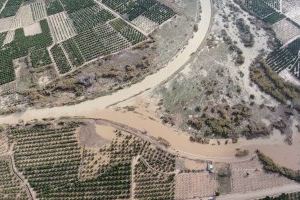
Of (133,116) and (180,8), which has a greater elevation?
(180,8)

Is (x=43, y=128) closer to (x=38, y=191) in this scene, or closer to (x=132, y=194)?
(x=38, y=191)

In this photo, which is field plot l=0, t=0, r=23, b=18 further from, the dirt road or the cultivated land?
the dirt road

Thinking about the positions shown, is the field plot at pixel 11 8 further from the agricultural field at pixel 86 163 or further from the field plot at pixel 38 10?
the agricultural field at pixel 86 163

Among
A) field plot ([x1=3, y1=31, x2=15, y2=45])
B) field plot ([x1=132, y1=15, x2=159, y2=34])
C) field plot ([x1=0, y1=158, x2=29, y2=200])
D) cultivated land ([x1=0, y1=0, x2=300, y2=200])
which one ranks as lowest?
field plot ([x1=0, y1=158, x2=29, y2=200])

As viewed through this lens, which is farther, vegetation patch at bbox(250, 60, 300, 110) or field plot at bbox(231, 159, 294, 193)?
vegetation patch at bbox(250, 60, 300, 110)

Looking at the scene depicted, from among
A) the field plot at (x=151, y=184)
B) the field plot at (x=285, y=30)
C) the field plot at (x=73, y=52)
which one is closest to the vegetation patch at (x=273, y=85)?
the field plot at (x=285, y=30)

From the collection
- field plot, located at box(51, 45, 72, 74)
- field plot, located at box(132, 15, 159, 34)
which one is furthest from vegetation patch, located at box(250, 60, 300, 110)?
field plot, located at box(51, 45, 72, 74)

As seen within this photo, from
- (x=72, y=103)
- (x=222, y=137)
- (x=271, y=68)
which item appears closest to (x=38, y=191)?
(x=72, y=103)
